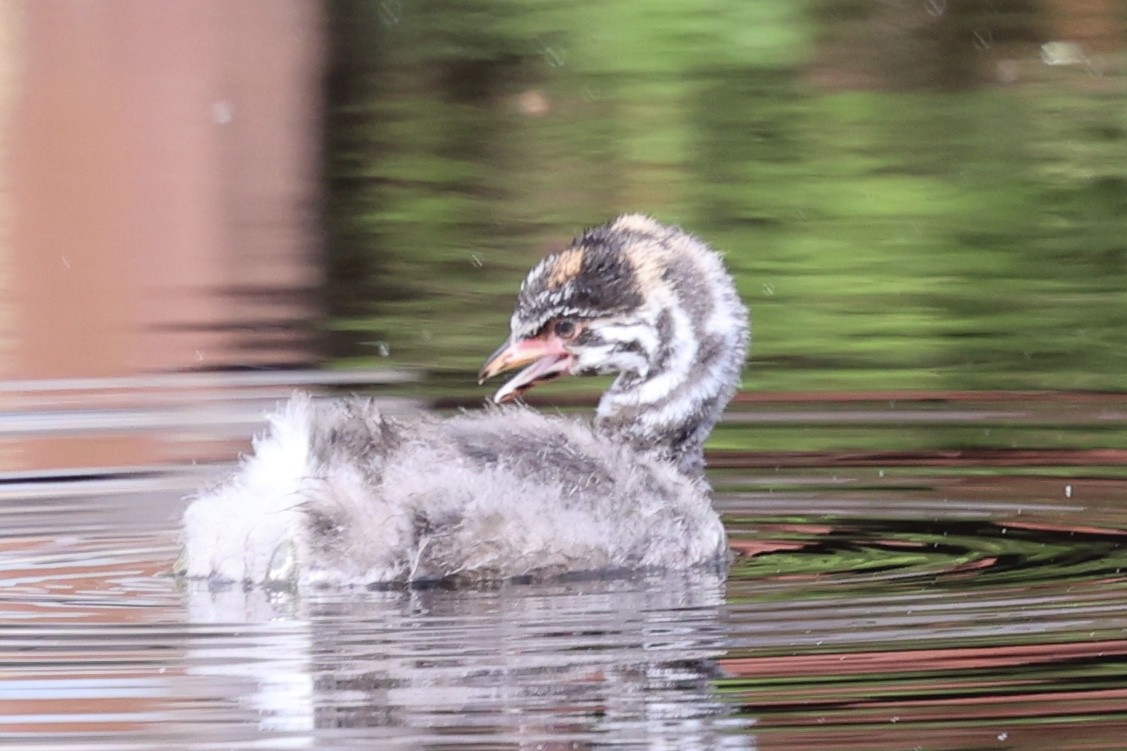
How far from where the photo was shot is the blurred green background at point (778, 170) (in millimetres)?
10344

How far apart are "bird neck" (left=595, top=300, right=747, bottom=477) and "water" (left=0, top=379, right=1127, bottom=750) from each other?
333mm

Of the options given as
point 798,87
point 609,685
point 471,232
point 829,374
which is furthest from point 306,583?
point 798,87

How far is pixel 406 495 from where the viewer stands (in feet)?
20.3

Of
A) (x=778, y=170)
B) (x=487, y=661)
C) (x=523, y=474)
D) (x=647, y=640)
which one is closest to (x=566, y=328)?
(x=523, y=474)

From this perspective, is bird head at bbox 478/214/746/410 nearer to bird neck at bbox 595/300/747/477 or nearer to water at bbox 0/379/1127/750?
bird neck at bbox 595/300/747/477

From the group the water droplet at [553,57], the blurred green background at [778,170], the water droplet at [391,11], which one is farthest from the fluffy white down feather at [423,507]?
the water droplet at [391,11]

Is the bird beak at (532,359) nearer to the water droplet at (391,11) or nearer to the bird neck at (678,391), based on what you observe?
the bird neck at (678,391)

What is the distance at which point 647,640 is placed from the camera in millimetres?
5688

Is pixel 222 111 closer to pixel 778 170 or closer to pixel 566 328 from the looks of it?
pixel 778 170

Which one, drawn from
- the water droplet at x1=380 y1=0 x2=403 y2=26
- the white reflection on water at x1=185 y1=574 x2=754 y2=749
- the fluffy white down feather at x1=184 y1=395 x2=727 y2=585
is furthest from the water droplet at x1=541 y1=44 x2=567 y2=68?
the white reflection on water at x1=185 y1=574 x2=754 y2=749

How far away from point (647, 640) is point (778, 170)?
905cm

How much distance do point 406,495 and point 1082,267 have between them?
20.8 feet

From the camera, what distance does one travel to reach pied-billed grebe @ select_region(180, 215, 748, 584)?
6188 mm

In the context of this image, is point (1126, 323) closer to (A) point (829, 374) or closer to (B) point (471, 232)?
(A) point (829, 374)
